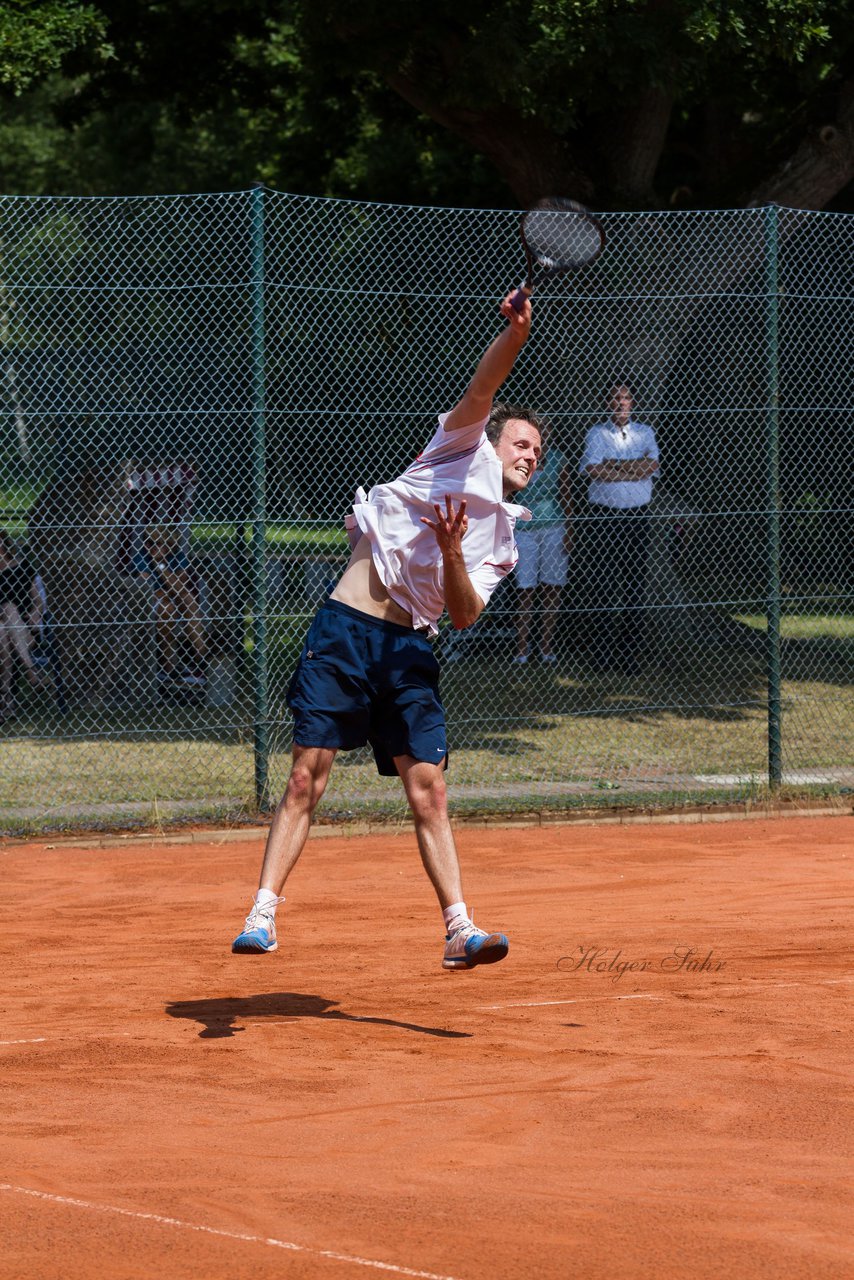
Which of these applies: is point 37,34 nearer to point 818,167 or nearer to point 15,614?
point 15,614

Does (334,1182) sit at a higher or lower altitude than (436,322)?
lower

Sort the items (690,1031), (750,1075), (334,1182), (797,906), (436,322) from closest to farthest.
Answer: (334,1182)
(750,1075)
(690,1031)
(797,906)
(436,322)

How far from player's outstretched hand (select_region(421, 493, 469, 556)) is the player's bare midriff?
0.49 metres

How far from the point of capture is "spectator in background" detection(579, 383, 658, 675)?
11.4m

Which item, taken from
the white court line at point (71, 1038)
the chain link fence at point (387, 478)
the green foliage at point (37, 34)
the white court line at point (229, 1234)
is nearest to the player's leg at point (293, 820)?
the white court line at point (71, 1038)

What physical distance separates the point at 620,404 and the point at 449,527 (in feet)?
20.9

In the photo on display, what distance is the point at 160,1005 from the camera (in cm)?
624

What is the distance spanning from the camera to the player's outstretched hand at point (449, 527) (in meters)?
5.48

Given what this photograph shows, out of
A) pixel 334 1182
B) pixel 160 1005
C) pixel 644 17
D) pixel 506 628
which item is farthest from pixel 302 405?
pixel 334 1182

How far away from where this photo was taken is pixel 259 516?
9469mm

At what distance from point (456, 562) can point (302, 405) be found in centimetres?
639

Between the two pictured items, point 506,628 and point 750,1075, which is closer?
point 750,1075

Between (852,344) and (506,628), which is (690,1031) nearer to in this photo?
(506,628)
